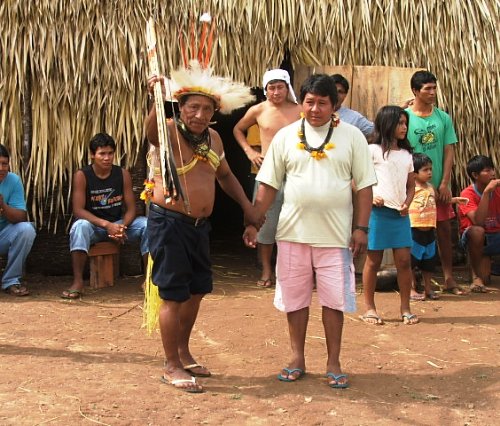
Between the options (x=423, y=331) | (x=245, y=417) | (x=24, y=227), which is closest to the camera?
(x=245, y=417)

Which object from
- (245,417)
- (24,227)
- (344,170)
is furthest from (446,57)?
(245,417)

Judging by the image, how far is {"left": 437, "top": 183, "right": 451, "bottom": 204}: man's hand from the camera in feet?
21.9

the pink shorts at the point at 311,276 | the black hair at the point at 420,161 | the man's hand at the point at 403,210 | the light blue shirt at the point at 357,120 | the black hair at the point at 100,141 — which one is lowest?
the pink shorts at the point at 311,276

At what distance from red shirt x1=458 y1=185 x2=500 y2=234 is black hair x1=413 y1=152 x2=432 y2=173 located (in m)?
0.97

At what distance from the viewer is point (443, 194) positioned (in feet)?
21.9

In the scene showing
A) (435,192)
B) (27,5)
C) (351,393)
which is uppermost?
(27,5)

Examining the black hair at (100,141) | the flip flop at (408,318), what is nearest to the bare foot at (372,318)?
the flip flop at (408,318)

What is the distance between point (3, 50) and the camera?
6.75 m

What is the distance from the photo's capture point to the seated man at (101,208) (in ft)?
21.6

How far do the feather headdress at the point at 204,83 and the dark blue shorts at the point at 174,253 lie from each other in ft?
2.16

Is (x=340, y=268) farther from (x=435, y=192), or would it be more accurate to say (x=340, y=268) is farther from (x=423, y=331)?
(x=435, y=192)

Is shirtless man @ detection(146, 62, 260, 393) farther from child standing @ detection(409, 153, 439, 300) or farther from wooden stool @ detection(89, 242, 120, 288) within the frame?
wooden stool @ detection(89, 242, 120, 288)

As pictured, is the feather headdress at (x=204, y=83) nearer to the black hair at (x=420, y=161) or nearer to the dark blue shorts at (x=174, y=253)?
the dark blue shorts at (x=174, y=253)

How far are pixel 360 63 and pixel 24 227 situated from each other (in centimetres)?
347
